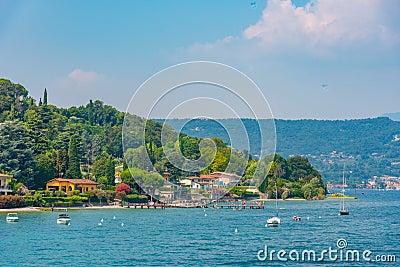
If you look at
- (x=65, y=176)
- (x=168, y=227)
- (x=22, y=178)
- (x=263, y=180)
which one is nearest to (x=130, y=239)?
(x=168, y=227)

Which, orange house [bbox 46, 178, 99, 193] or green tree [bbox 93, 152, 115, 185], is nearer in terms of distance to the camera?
orange house [bbox 46, 178, 99, 193]

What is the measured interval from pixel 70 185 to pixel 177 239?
133ft

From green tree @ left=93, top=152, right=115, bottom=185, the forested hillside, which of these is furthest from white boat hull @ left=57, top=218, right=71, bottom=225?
green tree @ left=93, top=152, right=115, bottom=185

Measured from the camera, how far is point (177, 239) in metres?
50.3

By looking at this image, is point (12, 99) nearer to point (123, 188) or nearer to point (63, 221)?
point (123, 188)

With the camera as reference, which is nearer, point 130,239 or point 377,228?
point 130,239

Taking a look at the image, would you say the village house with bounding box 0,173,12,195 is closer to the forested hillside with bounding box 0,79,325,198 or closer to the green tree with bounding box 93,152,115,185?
the forested hillside with bounding box 0,79,325,198

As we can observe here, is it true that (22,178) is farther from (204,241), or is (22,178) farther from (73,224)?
(204,241)

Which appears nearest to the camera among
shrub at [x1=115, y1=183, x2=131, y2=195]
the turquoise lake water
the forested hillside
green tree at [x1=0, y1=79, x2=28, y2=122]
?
the turquoise lake water

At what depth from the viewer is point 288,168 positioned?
140250 mm

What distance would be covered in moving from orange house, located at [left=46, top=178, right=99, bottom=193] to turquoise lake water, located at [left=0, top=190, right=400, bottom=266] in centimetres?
1382

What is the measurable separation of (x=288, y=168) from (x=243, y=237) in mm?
89530

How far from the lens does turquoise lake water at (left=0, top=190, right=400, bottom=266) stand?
39312 millimetres

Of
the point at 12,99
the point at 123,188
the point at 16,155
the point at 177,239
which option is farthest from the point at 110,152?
the point at 177,239
